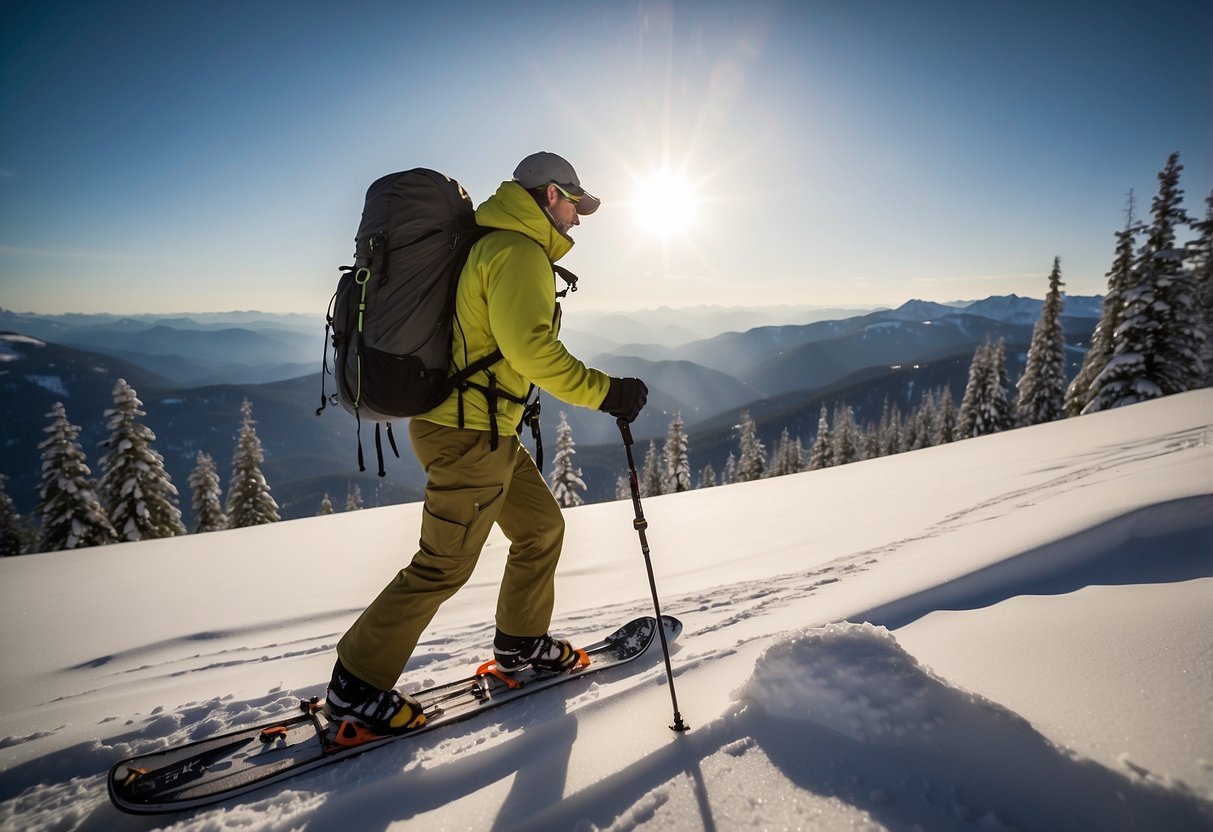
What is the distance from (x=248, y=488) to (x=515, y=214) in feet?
95.8

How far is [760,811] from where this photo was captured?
159 cm

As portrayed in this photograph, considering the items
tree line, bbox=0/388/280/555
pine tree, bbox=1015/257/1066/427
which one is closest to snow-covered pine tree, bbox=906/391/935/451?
pine tree, bbox=1015/257/1066/427

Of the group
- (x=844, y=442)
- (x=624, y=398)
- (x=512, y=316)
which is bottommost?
(x=844, y=442)

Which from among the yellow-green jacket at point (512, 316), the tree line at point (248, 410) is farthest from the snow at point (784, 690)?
the tree line at point (248, 410)

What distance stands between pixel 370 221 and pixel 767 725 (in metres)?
2.85

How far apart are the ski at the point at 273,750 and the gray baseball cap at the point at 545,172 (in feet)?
8.89

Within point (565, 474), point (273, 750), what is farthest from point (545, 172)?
point (565, 474)

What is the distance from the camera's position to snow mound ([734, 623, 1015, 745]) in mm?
1731

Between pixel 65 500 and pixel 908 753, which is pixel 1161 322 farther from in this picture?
pixel 65 500

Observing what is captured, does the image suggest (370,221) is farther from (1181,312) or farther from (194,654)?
(1181,312)

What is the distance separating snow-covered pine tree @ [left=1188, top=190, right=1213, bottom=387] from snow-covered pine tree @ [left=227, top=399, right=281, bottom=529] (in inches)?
1619

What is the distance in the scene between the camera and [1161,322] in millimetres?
20891

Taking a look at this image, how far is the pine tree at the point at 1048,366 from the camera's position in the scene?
93.3ft

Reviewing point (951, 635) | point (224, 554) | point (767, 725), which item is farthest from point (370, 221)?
point (224, 554)
